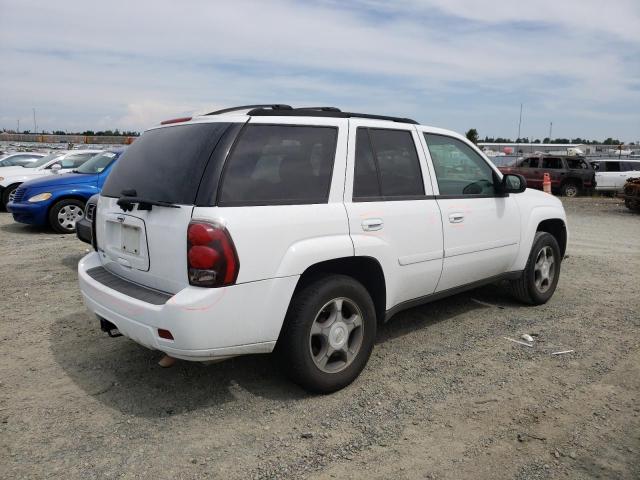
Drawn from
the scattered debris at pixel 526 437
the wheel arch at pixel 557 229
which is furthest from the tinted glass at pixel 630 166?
the scattered debris at pixel 526 437

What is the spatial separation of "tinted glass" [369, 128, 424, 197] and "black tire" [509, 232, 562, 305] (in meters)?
1.88

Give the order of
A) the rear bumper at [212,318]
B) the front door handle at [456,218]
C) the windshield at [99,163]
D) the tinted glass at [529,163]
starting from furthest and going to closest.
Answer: the tinted glass at [529,163]
the windshield at [99,163]
the front door handle at [456,218]
the rear bumper at [212,318]

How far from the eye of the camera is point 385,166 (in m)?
3.94

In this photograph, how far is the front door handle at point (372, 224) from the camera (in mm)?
3611

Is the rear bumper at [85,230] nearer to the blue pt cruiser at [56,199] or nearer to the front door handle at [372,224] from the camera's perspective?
the front door handle at [372,224]

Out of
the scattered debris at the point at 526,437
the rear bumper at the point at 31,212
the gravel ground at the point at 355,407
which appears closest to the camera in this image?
the gravel ground at the point at 355,407

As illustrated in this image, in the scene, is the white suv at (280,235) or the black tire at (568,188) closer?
the white suv at (280,235)

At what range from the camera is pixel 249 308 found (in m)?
3.05

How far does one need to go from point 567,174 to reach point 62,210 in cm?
1775

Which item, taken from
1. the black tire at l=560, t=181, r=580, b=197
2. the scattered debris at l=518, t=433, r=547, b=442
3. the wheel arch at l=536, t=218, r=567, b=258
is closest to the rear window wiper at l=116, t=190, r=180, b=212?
the scattered debris at l=518, t=433, r=547, b=442

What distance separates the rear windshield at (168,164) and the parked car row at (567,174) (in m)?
18.2

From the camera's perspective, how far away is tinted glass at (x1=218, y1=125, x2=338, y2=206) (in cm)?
312

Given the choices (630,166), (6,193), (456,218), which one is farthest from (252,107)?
(630,166)

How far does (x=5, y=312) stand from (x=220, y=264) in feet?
11.5
